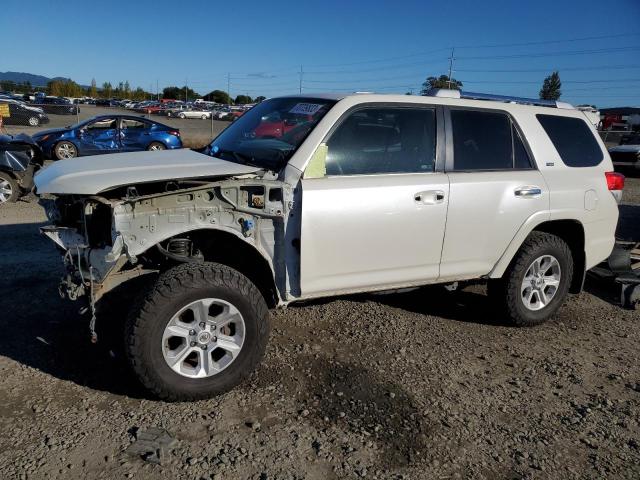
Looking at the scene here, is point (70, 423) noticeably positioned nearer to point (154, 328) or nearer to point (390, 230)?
point (154, 328)

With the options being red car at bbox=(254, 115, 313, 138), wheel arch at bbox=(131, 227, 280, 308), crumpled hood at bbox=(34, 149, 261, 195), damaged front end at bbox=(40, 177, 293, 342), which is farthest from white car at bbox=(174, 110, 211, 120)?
damaged front end at bbox=(40, 177, 293, 342)

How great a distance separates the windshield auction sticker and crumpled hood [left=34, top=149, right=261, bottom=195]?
682 mm

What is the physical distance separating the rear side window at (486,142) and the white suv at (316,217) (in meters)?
0.01

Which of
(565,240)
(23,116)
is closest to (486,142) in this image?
(565,240)

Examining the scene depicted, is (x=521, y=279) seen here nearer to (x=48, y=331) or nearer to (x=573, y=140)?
(x=573, y=140)

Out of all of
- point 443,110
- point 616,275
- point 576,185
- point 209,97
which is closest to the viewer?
point 443,110

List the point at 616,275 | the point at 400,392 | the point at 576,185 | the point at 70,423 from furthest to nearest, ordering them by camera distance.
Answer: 1. the point at 616,275
2. the point at 576,185
3. the point at 400,392
4. the point at 70,423

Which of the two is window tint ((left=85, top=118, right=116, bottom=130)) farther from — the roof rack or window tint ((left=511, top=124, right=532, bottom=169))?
window tint ((left=511, top=124, right=532, bottom=169))

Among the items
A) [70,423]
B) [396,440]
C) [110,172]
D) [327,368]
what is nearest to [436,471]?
[396,440]

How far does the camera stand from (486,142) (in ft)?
A: 14.5

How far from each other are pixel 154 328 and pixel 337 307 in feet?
7.04

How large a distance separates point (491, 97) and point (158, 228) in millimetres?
3059

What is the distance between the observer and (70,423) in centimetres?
310

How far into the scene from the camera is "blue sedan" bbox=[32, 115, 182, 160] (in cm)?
1498
